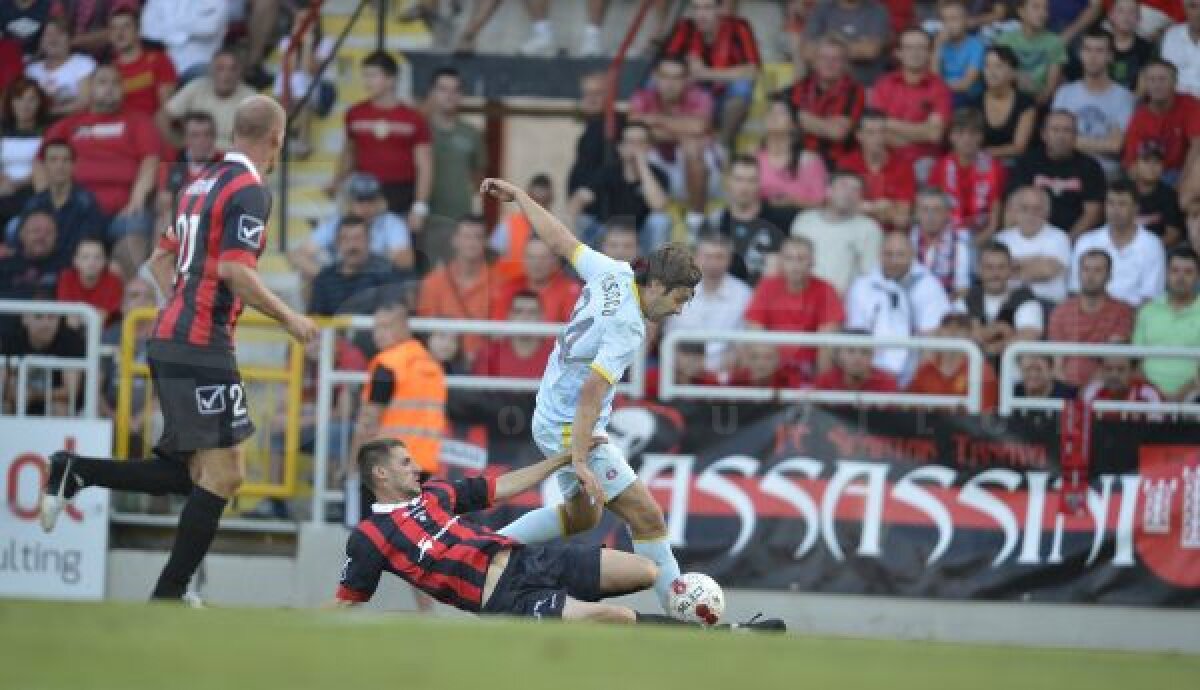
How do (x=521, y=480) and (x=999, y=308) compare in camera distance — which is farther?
(x=999, y=308)

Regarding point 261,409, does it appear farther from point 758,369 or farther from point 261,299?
point 261,299

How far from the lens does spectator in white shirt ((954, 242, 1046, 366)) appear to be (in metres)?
14.9

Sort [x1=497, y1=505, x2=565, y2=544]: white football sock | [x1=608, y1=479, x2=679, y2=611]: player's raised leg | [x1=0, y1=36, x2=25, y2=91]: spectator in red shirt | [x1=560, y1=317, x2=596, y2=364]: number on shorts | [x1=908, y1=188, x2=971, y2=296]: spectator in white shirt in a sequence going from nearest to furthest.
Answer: [x1=560, y1=317, x2=596, y2=364]: number on shorts, [x1=608, y1=479, x2=679, y2=611]: player's raised leg, [x1=497, y1=505, x2=565, y2=544]: white football sock, [x1=908, y1=188, x2=971, y2=296]: spectator in white shirt, [x1=0, y1=36, x2=25, y2=91]: spectator in red shirt

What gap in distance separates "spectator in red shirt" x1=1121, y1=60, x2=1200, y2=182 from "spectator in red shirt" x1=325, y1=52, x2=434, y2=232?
15.9 ft

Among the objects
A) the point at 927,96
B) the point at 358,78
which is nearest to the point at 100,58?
the point at 358,78

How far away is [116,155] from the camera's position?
1692 centimetres

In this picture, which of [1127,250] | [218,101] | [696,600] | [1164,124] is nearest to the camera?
[696,600]

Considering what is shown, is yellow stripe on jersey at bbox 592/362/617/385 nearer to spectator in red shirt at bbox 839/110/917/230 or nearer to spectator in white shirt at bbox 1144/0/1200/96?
spectator in red shirt at bbox 839/110/917/230

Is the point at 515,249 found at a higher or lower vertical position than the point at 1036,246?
lower

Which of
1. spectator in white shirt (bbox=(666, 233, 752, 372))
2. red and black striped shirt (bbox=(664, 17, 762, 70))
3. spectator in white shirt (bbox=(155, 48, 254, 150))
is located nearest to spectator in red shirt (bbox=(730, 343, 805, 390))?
spectator in white shirt (bbox=(666, 233, 752, 372))

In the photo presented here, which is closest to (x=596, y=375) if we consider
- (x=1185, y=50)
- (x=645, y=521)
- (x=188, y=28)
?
(x=645, y=521)

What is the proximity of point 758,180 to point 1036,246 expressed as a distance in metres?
1.88

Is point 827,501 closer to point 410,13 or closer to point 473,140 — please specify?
point 473,140

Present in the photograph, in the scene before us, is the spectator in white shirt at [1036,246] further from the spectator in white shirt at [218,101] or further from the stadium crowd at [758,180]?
the spectator in white shirt at [218,101]
